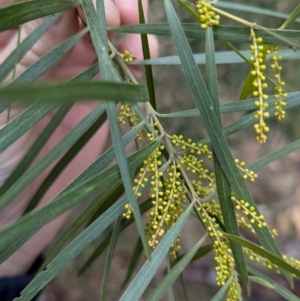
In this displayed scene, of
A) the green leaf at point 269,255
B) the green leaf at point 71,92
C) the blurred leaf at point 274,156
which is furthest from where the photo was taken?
the blurred leaf at point 274,156

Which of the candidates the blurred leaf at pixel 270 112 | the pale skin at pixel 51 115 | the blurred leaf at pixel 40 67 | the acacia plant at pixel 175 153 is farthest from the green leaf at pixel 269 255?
the pale skin at pixel 51 115

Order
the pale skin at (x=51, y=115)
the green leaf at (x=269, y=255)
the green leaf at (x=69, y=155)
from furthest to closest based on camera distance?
A: 1. the pale skin at (x=51, y=115)
2. the green leaf at (x=69, y=155)
3. the green leaf at (x=269, y=255)

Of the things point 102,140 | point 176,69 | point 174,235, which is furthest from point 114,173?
point 176,69

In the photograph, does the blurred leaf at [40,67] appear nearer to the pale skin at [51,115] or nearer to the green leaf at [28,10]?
the green leaf at [28,10]

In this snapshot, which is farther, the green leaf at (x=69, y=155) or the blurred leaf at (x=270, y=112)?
the green leaf at (x=69, y=155)

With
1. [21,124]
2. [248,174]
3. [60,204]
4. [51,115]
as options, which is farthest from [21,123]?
[51,115]

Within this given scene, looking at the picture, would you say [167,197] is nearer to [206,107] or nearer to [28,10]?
[206,107]
